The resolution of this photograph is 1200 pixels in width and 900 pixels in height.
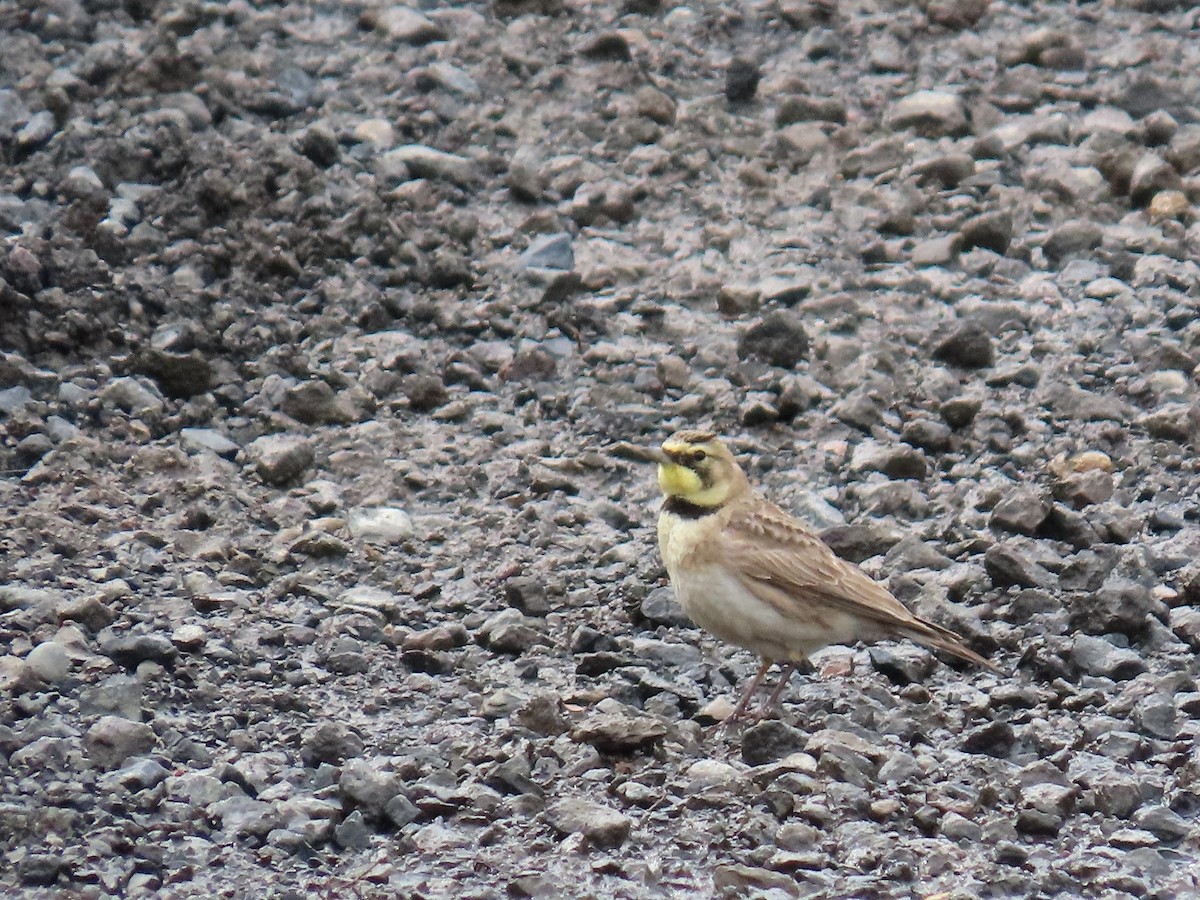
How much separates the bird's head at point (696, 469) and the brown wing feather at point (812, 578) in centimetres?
14

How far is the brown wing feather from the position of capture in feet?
24.7

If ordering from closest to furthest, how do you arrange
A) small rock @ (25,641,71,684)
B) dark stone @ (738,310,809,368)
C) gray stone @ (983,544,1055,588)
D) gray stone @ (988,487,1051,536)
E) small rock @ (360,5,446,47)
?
small rock @ (25,641,71,684) → gray stone @ (983,544,1055,588) → gray stone @ (988,487,1051,536) → dark stone @ (738,310,809,368) → small rock @ (360,5,446,47)

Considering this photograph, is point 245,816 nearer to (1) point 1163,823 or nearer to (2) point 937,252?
(1) point 1163,823

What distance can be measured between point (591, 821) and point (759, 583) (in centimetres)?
140

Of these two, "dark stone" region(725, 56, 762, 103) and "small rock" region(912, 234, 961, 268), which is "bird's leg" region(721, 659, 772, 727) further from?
"dark stone" region(725, 56, 762, 103)

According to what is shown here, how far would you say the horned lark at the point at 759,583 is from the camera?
296 inches

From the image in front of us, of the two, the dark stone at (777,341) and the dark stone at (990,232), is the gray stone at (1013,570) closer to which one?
the dark stone at (777,341)

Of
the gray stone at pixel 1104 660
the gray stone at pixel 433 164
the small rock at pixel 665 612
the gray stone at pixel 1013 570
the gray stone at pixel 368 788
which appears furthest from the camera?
the gray stone at pixel 433 164

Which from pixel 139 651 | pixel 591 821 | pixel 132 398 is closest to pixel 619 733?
pixel 591 821

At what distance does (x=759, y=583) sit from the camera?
7543 mm

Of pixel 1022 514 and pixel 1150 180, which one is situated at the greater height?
pixel 1150 180

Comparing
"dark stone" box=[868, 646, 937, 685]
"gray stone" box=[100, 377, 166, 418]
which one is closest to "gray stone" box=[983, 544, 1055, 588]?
"dark stone" box=[868, 646, 937, 685]

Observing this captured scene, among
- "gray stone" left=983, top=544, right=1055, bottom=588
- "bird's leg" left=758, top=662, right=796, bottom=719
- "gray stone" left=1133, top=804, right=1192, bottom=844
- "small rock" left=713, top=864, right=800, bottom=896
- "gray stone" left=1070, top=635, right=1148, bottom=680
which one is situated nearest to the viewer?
"small rock" left=713, top=864, right=800, bottom=896

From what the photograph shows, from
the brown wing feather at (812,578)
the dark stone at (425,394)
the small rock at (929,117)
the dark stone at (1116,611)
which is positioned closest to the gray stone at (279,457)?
the dark stone at (425,394)
